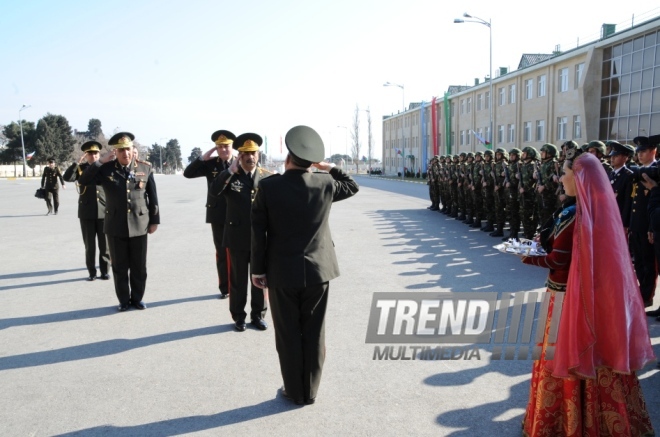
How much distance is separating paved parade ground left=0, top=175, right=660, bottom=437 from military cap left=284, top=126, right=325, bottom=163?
1.82 meters

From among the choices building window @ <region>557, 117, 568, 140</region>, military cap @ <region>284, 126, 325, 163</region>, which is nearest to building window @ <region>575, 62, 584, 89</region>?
building window @ <region>557, 117, 568, 140</region>

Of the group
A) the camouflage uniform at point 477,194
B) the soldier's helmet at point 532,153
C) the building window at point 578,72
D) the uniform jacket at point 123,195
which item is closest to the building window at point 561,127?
the building window at point 578,72

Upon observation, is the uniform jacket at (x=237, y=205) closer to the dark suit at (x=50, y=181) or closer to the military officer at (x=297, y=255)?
the military officer at (x=297, y=255)

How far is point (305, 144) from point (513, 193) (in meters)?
9.23

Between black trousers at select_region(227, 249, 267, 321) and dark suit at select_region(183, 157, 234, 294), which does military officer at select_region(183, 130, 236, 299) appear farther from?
black trousers at select_region(227, 249, 267, 321)

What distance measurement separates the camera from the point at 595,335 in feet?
10.0

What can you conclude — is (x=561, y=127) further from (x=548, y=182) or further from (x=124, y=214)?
(x=124, y=214)

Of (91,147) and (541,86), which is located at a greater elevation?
(541,86)

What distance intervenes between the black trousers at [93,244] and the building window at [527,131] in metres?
38.2

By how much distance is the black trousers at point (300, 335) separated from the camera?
3.90 meters

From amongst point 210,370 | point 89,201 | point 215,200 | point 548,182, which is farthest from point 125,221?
point 548,182

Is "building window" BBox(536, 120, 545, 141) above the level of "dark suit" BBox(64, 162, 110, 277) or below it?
above

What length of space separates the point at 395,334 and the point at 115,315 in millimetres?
3229

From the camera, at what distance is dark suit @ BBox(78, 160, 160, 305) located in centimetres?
627
